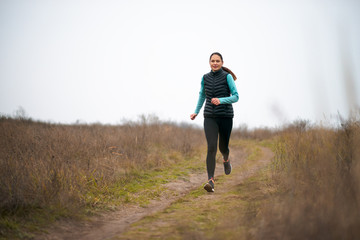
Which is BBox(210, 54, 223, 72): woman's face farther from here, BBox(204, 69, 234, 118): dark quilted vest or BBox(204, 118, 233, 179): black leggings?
BBox(204, 118, 233, 179): black leggings

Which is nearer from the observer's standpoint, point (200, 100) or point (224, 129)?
point (224, 129)

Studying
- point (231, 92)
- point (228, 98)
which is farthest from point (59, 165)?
point (231, 92)

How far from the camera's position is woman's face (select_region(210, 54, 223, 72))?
4680 millimetres

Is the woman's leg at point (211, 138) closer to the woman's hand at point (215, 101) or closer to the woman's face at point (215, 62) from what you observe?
the woman's hand at point (215, 101)

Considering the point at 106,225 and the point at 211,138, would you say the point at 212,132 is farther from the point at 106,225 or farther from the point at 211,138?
the point at 106,225

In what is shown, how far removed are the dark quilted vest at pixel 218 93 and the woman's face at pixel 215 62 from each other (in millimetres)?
77

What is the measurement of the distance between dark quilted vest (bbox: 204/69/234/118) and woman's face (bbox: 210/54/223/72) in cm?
8

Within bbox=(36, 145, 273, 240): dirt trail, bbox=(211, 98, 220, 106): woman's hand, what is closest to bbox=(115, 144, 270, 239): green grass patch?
bbox=(36, 145, 273, 240): dirt trail

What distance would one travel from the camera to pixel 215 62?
15.3 feet

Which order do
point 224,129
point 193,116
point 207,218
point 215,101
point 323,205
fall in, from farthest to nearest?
point 193,116
point 224,129
point 215,101
point 207,218
point 323,205

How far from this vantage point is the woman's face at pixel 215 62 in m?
4.68

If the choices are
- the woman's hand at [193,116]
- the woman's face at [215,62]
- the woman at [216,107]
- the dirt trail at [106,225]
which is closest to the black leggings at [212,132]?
the woman at [216,107]

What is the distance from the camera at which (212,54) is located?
475cm

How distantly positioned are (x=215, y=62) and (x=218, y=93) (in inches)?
22.3
